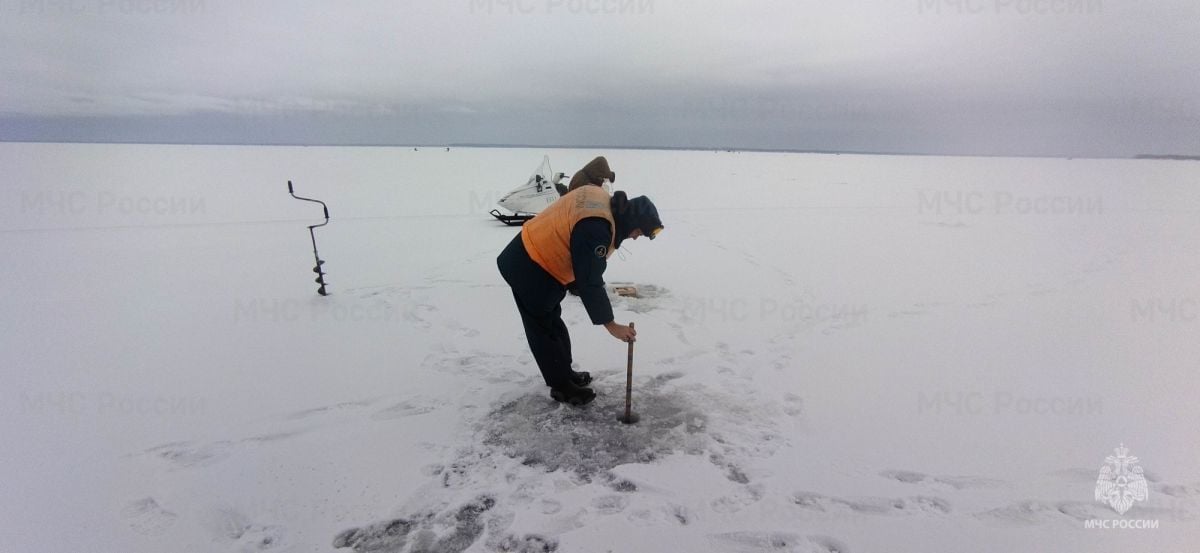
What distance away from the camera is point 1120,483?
2.37 m

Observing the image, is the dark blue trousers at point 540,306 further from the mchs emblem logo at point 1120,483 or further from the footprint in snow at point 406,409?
the mchs emblem logo at point 1120,483

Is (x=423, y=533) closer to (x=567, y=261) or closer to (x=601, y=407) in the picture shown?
(x=601, y=407)

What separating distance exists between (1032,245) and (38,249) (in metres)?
14.0

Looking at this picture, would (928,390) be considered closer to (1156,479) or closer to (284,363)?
(1156,479)

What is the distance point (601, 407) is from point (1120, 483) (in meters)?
2.51

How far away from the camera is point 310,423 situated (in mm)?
2820

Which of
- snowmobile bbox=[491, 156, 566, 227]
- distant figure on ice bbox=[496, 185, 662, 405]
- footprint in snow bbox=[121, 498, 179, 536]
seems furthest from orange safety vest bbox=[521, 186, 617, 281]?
snowmobile bbox=[491, 156, 566, 227]

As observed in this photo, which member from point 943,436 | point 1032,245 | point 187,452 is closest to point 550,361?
point 187,452

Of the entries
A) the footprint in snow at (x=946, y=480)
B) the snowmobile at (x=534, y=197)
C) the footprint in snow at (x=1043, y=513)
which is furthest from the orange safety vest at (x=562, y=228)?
the snowmobile at (x=534, y=197)

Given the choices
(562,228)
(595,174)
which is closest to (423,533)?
(562,228)

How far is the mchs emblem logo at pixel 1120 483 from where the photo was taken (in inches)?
89.1

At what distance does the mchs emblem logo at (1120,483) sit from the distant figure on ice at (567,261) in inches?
89.0

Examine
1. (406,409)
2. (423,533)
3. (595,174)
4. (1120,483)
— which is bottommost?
(1120,483)

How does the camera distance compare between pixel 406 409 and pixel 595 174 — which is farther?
pixel 595 174
